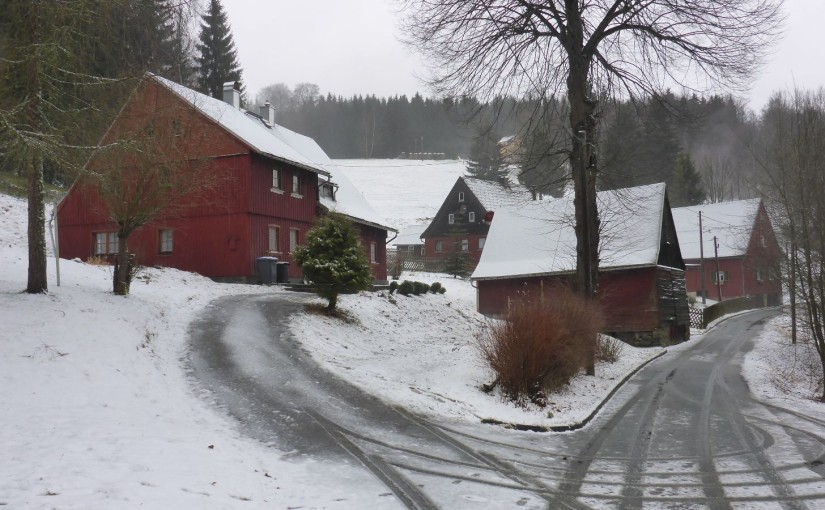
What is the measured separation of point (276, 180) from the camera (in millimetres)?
27969

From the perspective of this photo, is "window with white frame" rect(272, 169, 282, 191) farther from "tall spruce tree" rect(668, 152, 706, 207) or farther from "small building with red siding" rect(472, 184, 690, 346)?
"tall spruce tree" rect(668, 152, 706, 207)

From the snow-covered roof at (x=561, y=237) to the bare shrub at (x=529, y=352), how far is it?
14.2 meters

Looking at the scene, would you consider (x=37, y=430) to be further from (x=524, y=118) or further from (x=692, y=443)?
(x=524, y=118)

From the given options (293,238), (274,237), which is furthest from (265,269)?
(293,238)

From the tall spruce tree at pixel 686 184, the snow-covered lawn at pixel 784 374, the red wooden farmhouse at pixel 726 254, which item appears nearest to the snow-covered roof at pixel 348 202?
the snow-covered lawn at pixel 784 374

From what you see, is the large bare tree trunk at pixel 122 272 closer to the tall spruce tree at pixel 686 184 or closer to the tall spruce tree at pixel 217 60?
the tall spruce tree at pixel 217 60

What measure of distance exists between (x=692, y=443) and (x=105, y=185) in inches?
454

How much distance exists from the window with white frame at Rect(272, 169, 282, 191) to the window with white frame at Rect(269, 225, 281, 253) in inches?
67.6

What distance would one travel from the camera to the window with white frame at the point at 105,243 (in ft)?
92.5

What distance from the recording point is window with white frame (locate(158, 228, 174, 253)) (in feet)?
89.9

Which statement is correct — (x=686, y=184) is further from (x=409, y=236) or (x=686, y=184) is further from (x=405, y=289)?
(x=405, y=289)

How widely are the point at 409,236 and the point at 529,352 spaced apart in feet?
181

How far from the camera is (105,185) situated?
12352 mm

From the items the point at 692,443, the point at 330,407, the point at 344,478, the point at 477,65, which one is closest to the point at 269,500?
the point at 344,478
